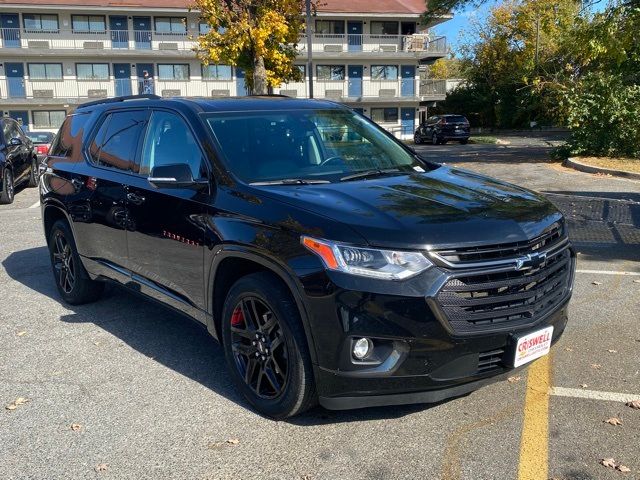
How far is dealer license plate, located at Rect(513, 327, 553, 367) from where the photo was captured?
11.2 ft

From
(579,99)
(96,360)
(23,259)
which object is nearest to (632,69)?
(579,99)

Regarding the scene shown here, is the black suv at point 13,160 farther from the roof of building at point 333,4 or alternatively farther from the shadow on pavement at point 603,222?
the roof of building at point 333,4

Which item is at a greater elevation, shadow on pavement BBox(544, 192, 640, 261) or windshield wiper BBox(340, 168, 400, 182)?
windshield wiper BBox(340, 168, 400, 182)

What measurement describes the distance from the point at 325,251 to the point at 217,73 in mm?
43506

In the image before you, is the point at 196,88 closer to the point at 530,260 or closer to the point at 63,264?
the point at 63,264

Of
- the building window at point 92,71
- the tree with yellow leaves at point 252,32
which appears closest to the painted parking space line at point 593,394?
the tree with yellow leaves at point 252,32

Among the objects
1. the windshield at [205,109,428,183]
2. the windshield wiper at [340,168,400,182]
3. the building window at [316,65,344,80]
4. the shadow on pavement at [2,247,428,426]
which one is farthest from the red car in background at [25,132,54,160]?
the building window at [316,65,344,80]

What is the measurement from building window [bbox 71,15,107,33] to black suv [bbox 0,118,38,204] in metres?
30.8

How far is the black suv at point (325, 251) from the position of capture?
3.21 metres

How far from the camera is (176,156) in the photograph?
453 centimetres

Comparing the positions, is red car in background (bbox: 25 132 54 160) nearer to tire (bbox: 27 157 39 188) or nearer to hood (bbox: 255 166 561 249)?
tire (bbox: 27 157 39 188)

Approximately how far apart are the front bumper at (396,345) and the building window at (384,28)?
1825 inches

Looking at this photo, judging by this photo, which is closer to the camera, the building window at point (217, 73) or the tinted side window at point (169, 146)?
the tinted side window at point (169, 146)

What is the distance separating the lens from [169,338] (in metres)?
5.19
